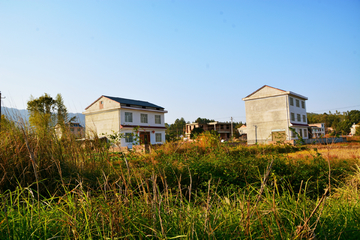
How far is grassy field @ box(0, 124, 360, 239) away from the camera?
1640mm

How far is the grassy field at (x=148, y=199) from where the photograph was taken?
1.64 meters

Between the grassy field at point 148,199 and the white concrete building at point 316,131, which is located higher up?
the white concrete building at point 316,131

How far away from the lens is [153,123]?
97.0 feet

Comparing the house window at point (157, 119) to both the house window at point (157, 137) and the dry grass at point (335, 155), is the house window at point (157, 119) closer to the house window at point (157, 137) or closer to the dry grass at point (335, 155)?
the house window at point (157, 137)

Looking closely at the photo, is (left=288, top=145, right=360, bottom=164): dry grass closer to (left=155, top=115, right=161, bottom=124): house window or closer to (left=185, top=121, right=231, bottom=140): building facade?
(left=155, top=115, right=161, bottom=124): house window

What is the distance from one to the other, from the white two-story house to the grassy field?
21727 millimetres

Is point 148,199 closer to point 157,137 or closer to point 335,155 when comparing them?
point 335,155

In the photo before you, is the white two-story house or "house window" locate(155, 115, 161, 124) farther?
"house window" locate(155, 115, 161, 124)

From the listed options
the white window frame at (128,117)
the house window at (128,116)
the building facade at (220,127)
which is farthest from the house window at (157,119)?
the building facade at (220,127)

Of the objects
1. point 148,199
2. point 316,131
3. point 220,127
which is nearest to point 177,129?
point 220,127

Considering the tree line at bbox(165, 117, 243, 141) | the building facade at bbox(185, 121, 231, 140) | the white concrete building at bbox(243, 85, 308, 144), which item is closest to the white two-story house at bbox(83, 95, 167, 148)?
the tree line at bbox(165, 117, 243, 141)

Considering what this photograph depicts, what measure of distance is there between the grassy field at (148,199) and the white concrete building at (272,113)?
2387 cm

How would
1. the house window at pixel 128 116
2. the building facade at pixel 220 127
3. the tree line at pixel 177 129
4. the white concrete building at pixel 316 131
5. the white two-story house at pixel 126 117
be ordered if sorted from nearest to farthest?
the white concrete building at pixel 316 131, the tree line at pixel 177 129, the white two-story house at pixel 126 117, the house window at pixel 128 116, the building facade at pixel 220 127

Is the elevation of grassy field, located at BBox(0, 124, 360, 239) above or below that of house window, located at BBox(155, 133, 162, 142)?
below
